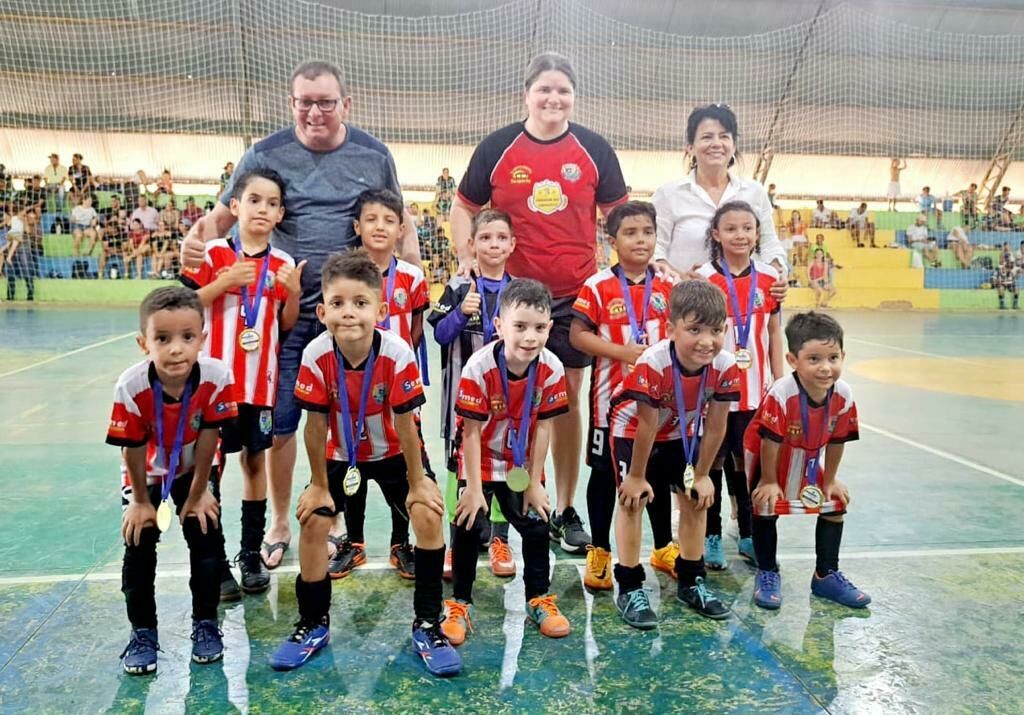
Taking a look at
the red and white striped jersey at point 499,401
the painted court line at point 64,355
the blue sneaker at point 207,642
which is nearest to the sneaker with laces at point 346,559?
the blue sneaker at point 207,642

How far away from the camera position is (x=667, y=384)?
3049 millimetres

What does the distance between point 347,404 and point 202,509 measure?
1.91 feet

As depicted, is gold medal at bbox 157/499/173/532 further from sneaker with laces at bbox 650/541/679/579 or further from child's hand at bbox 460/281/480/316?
sneaker with laces at bbox 650/541/679/579

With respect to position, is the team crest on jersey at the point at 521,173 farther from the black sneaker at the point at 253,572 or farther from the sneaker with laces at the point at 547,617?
the black sneaker at the point at 253,572

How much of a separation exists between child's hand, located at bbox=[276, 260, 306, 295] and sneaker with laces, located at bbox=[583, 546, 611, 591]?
5.34 ft

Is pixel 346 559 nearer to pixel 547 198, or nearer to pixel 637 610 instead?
pixel 637 610

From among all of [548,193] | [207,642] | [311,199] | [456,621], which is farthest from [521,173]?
[207,642]

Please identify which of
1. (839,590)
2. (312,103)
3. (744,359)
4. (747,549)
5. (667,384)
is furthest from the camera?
(747,549)

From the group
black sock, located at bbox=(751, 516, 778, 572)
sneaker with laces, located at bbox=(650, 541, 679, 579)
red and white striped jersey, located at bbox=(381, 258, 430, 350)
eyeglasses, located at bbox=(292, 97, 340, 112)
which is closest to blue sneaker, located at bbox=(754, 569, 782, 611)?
black sock, located at bbox=(751, 516, 778, 572)

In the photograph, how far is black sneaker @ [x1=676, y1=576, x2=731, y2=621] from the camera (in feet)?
9.93

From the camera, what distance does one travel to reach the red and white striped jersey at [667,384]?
3018mm

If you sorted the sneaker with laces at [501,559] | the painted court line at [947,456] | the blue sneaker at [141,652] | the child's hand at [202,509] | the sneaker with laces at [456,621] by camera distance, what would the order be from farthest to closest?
the painted court line at [947,456]
the sneaker with laces at [501,559]
the sneaker with laces at [456,621]
the child's hand at [202,509]
the blue sneaker at [141,652]

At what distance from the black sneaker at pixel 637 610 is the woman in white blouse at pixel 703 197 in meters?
1.49

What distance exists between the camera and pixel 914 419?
20.9 feet
